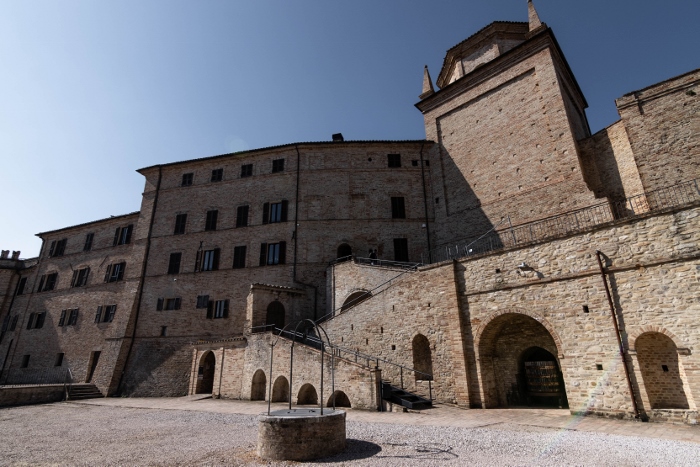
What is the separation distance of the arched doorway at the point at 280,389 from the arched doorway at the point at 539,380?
9.71 meters

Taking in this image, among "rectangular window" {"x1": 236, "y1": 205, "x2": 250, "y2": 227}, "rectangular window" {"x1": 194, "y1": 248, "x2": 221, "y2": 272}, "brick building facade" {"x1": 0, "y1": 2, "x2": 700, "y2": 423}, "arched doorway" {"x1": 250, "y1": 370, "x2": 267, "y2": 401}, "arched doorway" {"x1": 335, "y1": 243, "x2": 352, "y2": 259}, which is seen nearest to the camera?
"brick building facade" {"x1": 0, "y1": 2, "x2": 700, "y2": 423}

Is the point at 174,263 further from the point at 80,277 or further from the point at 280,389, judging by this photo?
the point at 280,389

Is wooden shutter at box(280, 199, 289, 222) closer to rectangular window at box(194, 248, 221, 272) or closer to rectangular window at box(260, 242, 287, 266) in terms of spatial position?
rectangular window at box(260, 242, 287, 266)

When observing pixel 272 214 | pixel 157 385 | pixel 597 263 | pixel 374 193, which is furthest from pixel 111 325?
pixel 597 263

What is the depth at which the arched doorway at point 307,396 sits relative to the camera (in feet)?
49.0

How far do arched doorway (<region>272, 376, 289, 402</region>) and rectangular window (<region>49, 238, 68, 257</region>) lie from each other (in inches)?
1105

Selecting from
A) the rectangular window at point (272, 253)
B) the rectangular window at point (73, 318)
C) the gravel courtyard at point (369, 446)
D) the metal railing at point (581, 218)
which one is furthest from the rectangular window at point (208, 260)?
the metal railing at point (581, 218)

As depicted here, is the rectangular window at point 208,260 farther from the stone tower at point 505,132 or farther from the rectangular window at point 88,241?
the stone tower at point 505,132

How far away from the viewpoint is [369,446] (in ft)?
24.0

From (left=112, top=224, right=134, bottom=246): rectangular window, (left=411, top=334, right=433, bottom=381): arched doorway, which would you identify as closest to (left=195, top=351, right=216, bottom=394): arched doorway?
(left=411, top=334, right=433, bottom=381): arched doorway

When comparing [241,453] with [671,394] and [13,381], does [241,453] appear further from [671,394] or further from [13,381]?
[13,381]

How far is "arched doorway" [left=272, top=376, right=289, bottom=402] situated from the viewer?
1617 cm

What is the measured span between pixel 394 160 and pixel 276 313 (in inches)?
543

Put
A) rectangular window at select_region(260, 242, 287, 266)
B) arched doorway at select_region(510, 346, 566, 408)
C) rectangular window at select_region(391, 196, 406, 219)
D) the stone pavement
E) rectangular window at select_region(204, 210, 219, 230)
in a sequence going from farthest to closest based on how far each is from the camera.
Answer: rectangular window at select_region(204, 210, 219, 230) < rectangular window at select_region(391, 196, 406, 219) < rectangular window at select_region(260, 242, 287, 266) < arched doorway at select_region(510, 346, 566, 408) < the stone pavement
